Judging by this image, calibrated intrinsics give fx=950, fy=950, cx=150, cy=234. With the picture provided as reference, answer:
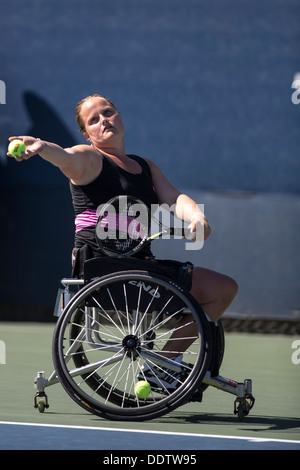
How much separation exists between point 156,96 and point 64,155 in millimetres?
4519

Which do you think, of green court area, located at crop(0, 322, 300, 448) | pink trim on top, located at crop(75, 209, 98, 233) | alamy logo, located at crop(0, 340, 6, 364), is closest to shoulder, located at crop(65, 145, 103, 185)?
pink trim on top, located at crop(75, 209, 98, 233)

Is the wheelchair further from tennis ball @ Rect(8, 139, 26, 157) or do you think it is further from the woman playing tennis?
tennis ball @ Rect(8, 139, 26, 157)

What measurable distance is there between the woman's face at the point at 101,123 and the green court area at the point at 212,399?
1.12 m

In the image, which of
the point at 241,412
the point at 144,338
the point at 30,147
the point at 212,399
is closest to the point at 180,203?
the point at 144,338

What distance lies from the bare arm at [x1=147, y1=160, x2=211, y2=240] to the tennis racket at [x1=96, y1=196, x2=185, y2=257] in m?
0.10

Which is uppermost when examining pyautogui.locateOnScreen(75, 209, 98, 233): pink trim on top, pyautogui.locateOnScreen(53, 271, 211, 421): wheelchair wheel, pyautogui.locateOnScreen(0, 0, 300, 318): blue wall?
pyautogui.locateOnScreen(0, 0, 300, 318): blue wall

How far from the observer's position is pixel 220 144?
7809 mm

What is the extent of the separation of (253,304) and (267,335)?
0.97 ft

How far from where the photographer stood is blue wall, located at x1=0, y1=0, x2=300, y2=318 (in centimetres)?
777

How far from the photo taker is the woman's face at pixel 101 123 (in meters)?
3.94

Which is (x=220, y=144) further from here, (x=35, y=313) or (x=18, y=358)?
(x=18, y=358)

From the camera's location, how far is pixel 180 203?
3852mm

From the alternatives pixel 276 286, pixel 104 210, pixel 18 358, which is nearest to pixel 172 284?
pixel 104 210

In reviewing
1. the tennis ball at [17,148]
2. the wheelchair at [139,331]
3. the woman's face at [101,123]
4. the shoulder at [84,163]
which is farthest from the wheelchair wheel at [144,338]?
the woman's face at [101,123]
